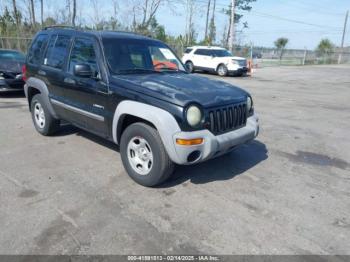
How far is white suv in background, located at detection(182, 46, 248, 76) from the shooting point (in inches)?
795

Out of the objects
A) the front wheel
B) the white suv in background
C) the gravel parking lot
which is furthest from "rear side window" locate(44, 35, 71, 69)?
the front wheel

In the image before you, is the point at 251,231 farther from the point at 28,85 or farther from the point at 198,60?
the point at 198,60

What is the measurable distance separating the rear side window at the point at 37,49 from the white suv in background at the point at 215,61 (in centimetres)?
1451

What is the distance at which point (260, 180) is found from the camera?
14.0 ft

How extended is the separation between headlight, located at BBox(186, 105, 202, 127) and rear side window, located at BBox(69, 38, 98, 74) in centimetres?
166

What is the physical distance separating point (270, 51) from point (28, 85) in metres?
42.3

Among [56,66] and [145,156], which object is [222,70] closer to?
[56,66]

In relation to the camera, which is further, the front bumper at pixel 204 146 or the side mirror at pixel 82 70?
the side mirror at pixel 82 70

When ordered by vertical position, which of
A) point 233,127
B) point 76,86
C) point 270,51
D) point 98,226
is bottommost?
point 98,226

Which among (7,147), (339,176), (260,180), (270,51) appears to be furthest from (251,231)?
(270,51)

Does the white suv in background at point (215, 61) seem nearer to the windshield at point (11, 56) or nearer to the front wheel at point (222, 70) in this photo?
the front wheel at point (222, 70)

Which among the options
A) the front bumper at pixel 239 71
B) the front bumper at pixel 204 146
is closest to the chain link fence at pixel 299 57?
the front bumper at pixel 239 71

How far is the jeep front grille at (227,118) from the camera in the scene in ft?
12.1

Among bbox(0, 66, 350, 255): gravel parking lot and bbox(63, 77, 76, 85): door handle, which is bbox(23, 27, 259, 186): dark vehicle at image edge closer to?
bbox(63, 77, 76, 85): door handle
